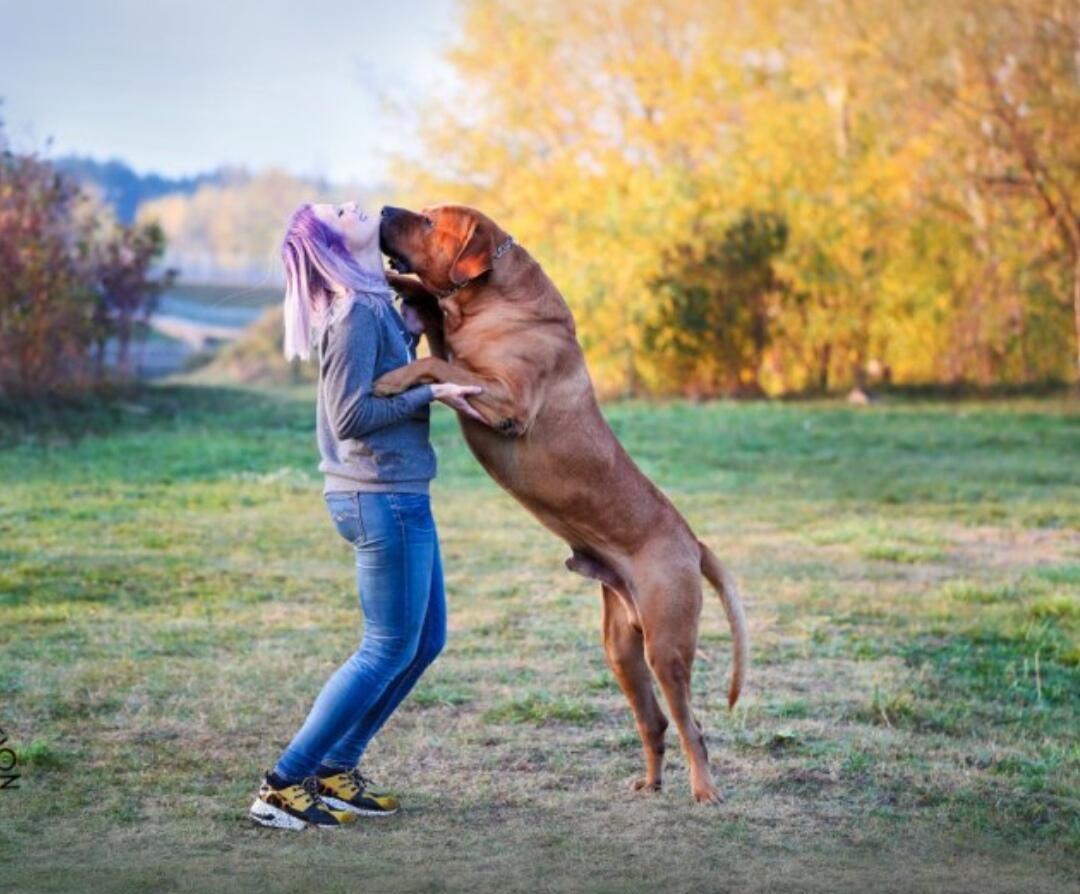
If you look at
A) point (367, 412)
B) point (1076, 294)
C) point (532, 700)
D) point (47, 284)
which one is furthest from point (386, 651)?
point (1076, 294)

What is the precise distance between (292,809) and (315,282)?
1.57m

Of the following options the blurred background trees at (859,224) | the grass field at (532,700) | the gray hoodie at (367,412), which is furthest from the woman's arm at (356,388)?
the blurred background trees at (859,224)

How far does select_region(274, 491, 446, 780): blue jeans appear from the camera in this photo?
4.52m

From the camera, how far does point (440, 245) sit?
485 cm

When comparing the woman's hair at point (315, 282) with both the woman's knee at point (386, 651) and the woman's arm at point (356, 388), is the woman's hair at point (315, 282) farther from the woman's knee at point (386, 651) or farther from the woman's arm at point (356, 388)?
the woman's knee at point (386, 651)

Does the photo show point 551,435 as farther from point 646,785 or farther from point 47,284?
point 47,284

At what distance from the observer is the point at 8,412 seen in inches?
650

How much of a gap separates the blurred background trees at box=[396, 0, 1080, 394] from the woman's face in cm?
1913

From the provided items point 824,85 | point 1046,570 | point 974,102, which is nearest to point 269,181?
point 824,85

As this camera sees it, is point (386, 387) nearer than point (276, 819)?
Yes

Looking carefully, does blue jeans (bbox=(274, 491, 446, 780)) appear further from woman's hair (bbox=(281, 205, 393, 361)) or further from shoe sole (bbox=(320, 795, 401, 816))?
woman's hair (bbox=(281, 205, 393, 361))

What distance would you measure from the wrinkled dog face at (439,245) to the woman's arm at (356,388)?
0.42 m

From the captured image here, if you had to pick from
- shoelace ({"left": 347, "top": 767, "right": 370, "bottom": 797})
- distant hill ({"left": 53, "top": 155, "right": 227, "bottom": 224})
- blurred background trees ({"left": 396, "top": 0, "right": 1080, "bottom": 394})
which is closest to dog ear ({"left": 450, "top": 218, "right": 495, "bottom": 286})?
shoelace ({"left": 347, "top": 767, "right": 370, "bottom": 797})

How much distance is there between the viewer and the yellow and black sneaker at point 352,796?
15.8 feet
